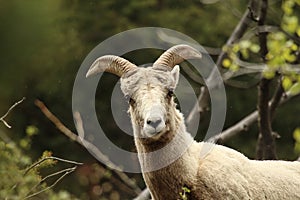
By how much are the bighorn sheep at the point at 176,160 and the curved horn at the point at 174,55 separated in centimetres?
10

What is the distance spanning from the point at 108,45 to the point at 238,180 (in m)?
11.6

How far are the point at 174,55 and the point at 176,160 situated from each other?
1.03 meters

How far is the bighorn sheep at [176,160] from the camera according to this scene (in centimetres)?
675

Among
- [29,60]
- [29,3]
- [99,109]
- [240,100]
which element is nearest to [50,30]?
[29,60]

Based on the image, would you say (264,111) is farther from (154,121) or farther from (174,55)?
(154,121)

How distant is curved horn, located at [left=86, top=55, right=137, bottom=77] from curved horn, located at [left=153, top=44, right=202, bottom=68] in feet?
0.78

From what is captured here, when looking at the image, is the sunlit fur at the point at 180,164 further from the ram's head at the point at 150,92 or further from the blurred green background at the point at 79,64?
the blurred green background at the point at 79,64

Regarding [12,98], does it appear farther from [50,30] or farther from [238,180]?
[238,180]

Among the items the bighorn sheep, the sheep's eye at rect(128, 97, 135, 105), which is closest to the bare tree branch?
the bighorn sheep

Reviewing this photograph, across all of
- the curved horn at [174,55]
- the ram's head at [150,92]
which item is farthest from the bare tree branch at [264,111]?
the ram's head at [150,92]

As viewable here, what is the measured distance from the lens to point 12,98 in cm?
1900

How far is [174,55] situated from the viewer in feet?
24.5

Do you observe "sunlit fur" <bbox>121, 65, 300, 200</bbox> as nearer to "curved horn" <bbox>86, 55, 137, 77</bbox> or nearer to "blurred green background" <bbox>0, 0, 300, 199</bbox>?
"curved horn" <bbox>86, 55, 137, 77</bbox>

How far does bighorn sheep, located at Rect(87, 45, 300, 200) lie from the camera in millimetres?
6746
